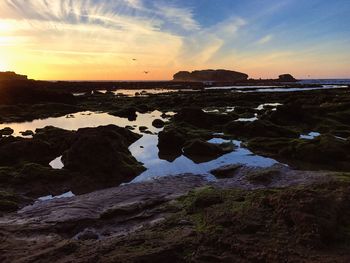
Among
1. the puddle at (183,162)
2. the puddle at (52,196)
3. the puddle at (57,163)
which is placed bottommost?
the puddle at (183,162)

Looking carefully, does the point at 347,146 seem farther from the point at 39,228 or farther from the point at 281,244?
the point at 39,228

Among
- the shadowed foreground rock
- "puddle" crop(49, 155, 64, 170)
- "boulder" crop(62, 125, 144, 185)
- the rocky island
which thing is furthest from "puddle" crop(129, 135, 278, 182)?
the shadowed foreground rock

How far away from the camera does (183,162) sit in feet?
77.8

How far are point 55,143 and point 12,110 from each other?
3277cm

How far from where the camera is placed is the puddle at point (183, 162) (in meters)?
21.1

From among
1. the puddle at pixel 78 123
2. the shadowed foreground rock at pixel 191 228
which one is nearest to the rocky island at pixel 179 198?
the shadowed foreground rock at pixel 191 228

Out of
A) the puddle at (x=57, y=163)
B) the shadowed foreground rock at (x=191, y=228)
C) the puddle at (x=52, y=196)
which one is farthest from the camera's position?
the puddle at (x=57, y=163)

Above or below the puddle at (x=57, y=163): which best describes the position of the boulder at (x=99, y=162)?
above

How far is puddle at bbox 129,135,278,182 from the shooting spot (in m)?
21.1

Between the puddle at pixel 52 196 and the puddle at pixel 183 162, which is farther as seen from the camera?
the puddle at pixel 183 162

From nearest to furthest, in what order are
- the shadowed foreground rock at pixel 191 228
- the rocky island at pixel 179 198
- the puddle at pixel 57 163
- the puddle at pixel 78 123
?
the shadowed foreground rock at pixel 191 228
the rocky island at pixel 179 198
the puddle at pixel 57 163
the puddle at pixel 78 123

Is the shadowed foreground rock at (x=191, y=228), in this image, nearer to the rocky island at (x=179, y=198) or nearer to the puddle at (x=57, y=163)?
the rocky island at (x=179, y=198)

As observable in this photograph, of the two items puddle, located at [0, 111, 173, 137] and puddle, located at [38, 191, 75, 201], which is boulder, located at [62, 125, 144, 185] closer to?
puddle, located at [38, 191, 75, 201]

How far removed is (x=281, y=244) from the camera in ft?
32.4
